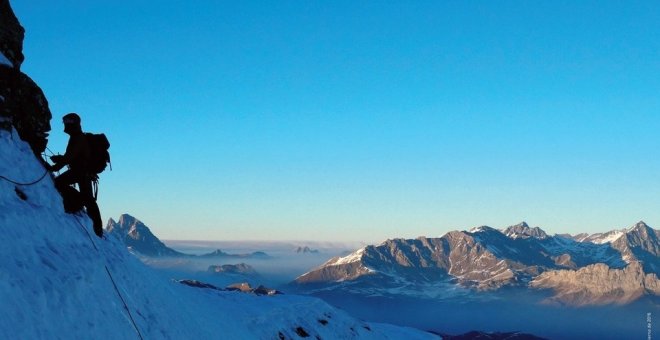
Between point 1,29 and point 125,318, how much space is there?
15.7 meters

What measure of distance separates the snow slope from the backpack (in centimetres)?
185

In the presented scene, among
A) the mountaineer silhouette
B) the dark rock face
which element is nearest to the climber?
the mountaineer silhouette

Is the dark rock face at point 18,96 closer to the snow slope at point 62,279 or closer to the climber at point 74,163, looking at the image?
the snow slope at point 62,279

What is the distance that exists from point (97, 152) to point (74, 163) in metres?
1.18

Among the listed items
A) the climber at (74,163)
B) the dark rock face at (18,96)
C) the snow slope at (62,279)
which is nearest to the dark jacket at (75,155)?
the climber at (74,163)

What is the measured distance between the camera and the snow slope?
16.2 metres

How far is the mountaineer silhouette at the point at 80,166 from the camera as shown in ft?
77.7

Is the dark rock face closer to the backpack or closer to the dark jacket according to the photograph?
the dark jacket

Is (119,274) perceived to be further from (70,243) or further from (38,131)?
(38,131)

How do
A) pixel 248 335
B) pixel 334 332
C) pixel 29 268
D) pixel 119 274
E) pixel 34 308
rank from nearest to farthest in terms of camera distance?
pixel 34 308 → pixel 29 268 → pixel 119 274 → pixel 248 335 → pixel 334 332

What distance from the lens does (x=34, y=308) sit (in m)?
16.1

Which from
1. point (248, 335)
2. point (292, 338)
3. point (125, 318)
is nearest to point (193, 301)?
point (248, 335)

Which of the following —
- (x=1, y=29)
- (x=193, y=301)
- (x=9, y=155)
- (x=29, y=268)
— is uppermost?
(x=1, y=29)

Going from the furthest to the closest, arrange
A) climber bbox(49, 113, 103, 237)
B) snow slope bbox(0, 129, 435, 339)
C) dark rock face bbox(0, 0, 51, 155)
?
dark rock face bbox(0, 0, 51, 155) < climber bbox(49, 113, 103, 237) < snow slope bbox(0, 129, 435, 339)
